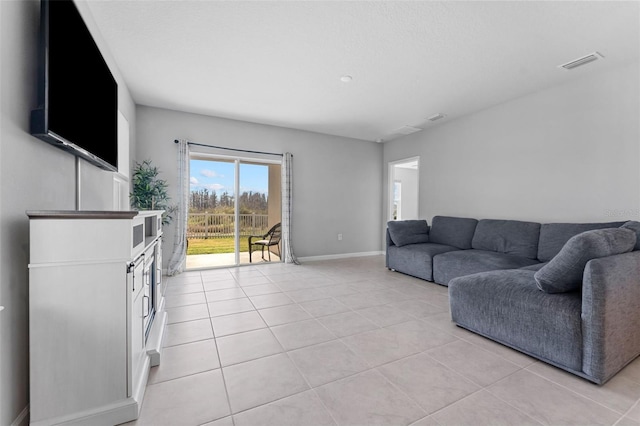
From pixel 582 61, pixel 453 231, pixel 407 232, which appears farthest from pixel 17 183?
pixel 453 231

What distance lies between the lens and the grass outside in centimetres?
484

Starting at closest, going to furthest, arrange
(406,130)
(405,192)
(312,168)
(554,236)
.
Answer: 1. (554,236)
2. (406,130)
3. (312,168)
4. (405,192)

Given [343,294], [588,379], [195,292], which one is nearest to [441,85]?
[343,294]

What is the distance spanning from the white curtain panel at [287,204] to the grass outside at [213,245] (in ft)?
2.59

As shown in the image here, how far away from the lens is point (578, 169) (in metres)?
3.20

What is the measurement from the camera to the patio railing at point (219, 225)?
4.69m

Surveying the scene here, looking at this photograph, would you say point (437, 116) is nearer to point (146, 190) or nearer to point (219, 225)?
point (219, 225)

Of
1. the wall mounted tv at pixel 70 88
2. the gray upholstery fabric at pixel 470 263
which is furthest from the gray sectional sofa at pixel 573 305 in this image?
the wall mounted tv at pixel 70 88

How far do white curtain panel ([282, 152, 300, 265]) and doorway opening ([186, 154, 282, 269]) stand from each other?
0.27 metres

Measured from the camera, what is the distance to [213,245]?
5.02m

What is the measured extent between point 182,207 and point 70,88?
9.61 feet

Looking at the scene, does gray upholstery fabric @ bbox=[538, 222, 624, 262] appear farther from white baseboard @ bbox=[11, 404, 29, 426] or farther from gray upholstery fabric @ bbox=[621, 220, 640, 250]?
white baseboard @ bbox=[11, 404, 29, 426]

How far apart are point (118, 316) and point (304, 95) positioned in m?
3.31

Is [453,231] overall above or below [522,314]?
above
